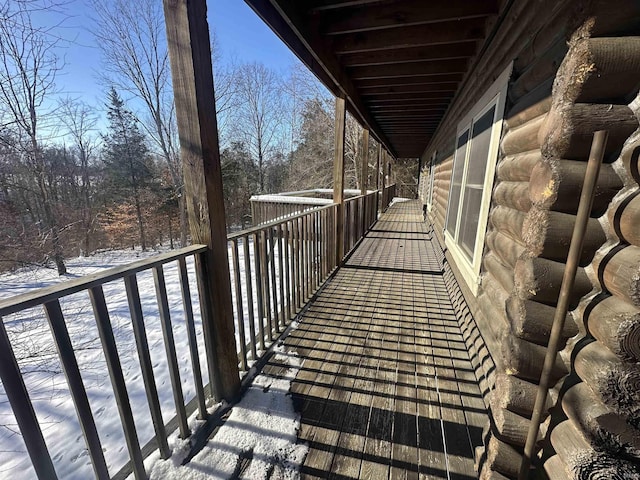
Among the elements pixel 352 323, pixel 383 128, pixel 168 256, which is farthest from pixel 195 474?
pixel 383 128

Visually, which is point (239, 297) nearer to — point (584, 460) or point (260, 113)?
point (584, 460)

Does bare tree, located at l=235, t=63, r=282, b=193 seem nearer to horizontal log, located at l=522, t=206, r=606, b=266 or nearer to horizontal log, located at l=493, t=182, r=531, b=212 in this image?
horizontal log, located at l=493, t=182, r=531, b=212

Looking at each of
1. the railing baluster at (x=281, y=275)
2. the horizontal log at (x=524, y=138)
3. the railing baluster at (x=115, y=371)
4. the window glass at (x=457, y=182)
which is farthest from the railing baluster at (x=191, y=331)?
the window glass at (x=457, y=182)

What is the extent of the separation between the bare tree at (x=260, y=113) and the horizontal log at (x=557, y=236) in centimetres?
1906

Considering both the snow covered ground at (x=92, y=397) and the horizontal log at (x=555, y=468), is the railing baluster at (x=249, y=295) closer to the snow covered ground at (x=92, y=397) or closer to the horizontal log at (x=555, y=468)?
the snow covered ground at (x=92, y=397)

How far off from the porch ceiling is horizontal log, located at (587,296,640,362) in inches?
94.0

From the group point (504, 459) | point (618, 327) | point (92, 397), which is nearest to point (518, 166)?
point (618, 327)

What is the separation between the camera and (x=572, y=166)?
39.3 inches

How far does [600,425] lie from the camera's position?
0.87m

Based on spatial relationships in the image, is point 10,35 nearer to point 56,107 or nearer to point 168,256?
point 56,107

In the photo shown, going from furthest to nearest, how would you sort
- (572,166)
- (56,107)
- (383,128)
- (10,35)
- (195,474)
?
(383,128) → (56,107) → (10,35) → (195,474) → (572,166)

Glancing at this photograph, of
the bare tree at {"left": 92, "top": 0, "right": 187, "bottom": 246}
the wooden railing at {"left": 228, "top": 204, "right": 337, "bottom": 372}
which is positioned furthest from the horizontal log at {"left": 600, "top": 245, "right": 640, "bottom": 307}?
the bare tree at {"left": 92, "top": 0, "right": 187, "bottom": 246}

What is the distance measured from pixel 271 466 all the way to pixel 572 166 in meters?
1.94

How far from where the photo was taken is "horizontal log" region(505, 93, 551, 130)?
1.27 metres
